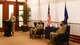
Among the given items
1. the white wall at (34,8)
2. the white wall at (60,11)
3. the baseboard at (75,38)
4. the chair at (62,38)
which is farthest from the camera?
the white wall at (34,8)

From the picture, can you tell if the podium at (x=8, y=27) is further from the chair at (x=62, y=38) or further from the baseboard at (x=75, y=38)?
the chair at (x=62, y=38)

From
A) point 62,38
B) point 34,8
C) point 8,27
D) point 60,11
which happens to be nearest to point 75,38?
point 62,38

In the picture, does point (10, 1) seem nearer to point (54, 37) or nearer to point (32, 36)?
point (32, 36)

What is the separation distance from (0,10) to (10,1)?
1.13 m

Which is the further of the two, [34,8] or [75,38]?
[34,8]

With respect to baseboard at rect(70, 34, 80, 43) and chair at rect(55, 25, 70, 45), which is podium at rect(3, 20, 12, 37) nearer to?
baseboard at rect(70, 34, 80, 43)

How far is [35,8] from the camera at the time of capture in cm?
1441

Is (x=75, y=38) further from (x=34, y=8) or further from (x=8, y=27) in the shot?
(x=34, y=8)

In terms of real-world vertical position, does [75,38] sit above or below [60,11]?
below

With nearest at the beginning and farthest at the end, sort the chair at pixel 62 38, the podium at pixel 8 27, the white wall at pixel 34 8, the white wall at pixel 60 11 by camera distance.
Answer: the chair at pixel 62 38 → the white wall at pixel 60 11 → the podium at pixel 8 27 → the white wall at pixel 34 8

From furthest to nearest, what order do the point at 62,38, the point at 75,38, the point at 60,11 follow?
the point at 60,11 → the point at 75,38 → the point at 62,38

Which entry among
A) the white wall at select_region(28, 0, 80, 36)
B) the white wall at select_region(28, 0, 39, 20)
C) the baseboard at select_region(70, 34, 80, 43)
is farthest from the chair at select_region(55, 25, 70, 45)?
the white wall at select_region(28, 0, 39, 20)

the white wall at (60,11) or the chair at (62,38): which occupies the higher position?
the white wall at (60,11)

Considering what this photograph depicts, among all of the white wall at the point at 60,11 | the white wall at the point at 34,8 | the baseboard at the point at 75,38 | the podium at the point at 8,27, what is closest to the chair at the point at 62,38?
the baseboard at the point at 75,38
